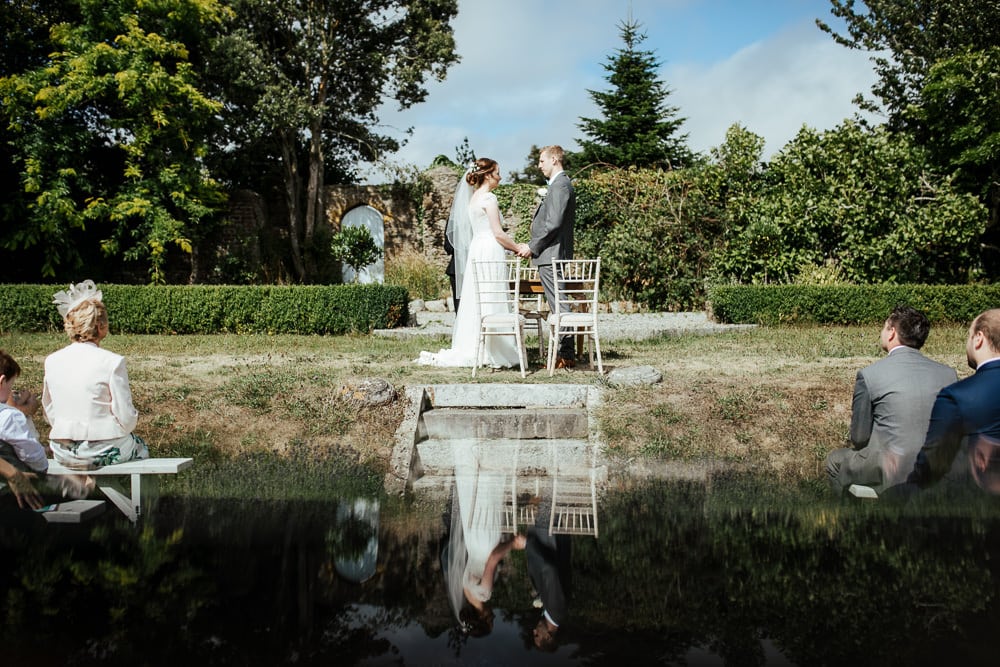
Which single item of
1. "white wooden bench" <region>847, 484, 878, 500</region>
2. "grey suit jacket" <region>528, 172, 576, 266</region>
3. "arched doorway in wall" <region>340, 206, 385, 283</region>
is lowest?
"white wooden bench" <region>847, 484, 878, 500</region>

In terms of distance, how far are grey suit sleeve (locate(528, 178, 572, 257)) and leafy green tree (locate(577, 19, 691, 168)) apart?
18497 millimetres

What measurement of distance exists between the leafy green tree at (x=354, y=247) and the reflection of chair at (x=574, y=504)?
12826 millimetres

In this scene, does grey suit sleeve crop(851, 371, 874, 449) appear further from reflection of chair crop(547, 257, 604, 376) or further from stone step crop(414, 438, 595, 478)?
reflection of chair crop(547, 257, 604, 376)

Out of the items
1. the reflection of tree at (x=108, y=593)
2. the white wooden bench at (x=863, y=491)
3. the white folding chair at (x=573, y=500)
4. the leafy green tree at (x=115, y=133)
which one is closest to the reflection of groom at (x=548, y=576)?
the white folding chair at (x=573, y=500)

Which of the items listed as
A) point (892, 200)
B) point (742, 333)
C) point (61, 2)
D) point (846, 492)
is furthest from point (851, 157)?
point (61, 2)

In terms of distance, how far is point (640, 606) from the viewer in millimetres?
2752

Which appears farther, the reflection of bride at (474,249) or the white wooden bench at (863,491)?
the reflection of bride at (474,249)

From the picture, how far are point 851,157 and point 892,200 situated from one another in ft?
3.35

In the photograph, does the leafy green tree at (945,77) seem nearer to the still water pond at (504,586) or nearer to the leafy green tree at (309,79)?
the leafy green tree at (309,79)

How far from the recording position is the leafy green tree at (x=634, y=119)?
2461cm

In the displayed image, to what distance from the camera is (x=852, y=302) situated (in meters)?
11.6

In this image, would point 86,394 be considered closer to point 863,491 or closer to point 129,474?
point 129,474

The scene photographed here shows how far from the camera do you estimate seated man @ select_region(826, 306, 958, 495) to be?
3.16 metres

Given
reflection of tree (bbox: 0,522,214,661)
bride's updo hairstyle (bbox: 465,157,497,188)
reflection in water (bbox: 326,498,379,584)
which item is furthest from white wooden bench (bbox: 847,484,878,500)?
bride's updo hairstyle (bbox: 465,157,497,188)
